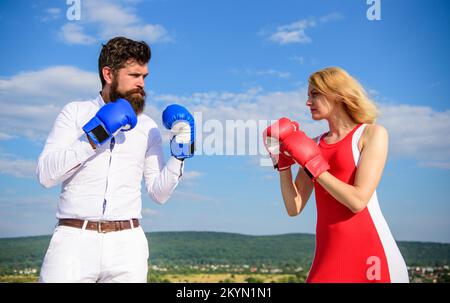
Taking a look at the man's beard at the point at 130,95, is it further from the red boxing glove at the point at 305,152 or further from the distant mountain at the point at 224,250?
the distant mountain at the point at 224,250

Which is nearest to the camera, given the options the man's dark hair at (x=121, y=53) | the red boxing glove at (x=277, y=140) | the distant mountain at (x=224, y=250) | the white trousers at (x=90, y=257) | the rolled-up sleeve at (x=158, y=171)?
the white trousers at (x=90, y=257)

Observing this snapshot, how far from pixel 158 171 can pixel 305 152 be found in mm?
1206

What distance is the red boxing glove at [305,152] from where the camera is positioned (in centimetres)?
302

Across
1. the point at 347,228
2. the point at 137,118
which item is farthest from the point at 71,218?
the point at 347,228

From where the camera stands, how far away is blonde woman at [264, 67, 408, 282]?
9.69ft

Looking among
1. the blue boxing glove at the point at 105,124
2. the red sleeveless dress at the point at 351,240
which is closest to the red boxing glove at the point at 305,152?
the red sleeveless dress at the point at 351,240

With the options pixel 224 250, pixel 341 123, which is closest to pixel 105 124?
pixel 341 123

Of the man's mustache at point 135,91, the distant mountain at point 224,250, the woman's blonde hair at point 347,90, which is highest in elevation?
the man's mustache at point 135,91

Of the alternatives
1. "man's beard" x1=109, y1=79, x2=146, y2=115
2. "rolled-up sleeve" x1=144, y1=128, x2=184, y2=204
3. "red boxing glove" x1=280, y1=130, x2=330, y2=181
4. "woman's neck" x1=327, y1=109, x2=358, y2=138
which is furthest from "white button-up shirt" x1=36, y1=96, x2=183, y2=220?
"woman's neck" x1=327, y1=109, x2=358, y2=138

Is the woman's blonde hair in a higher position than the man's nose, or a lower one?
lower

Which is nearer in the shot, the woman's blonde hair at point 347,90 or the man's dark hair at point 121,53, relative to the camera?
the woman's blonde hair at point 347,90

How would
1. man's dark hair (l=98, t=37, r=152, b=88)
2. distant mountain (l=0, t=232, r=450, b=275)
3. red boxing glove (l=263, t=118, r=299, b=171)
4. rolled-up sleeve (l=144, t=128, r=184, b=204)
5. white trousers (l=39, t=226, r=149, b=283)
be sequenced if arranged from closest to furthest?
white trousers (l=39, t=226, r=149, b=283), red boxing glove (l=263, t=118, r=299, b=171), rolled-up sleeve (l=144, t=128, r=184, b=204), man's dark hair (l=98, t=37, r=152, b=88), distant mountain (l=0, t=232, r=450, b=275)

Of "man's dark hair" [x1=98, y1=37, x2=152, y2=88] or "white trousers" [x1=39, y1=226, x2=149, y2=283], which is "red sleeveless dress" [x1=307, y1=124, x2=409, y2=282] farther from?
"man's dark hair" [x1=98, y1=37, x2=152, y2=88]

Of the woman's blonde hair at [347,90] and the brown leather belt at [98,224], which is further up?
the woman's blonde hair at [347,90]
